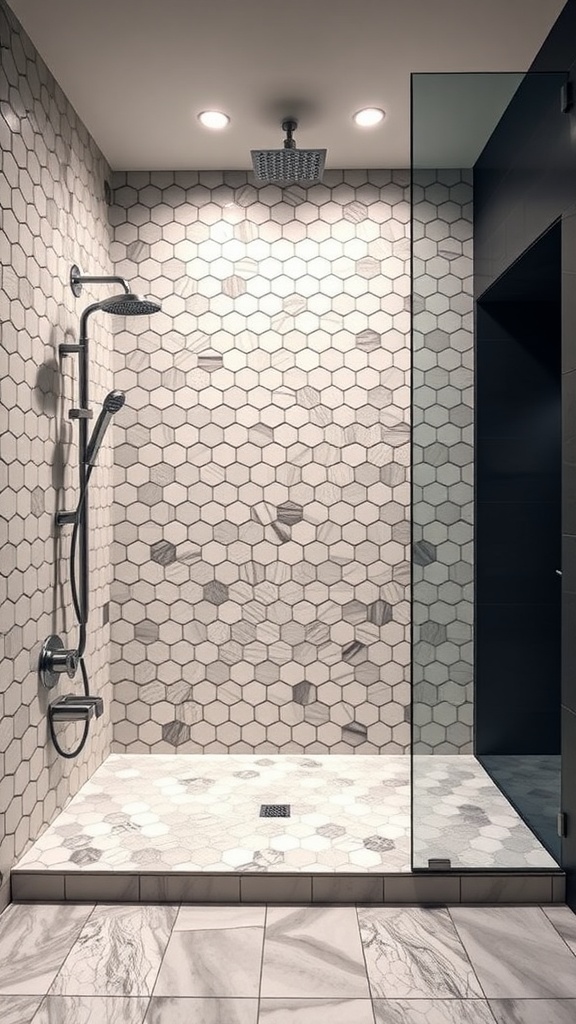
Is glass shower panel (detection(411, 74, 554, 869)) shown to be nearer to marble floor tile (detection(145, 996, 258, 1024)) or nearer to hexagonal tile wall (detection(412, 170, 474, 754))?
hexagonal tile wall (detection(412, 170, 474, 754))

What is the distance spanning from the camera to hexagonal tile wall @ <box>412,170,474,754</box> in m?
2.06

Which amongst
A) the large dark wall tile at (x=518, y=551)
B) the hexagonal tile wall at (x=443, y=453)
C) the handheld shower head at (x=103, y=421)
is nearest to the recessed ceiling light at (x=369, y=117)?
the hexagonal tile wall at (x=443, y=453)

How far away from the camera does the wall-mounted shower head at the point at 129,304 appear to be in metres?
2.47

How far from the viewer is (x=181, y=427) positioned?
3154 mm

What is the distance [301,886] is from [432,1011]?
541 millimetres

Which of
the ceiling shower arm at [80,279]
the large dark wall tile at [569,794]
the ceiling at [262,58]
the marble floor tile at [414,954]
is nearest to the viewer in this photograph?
the marble floor tile at [414,954]

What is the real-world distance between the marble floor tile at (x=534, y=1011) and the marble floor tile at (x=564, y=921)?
222 millimetres

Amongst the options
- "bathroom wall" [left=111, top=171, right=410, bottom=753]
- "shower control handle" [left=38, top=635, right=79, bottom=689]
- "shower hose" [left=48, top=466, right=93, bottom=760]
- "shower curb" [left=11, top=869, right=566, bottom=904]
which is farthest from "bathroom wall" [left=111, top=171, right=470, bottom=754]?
"shower curb" [left=11, top=869, right=566, bottom=904]

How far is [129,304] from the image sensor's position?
8.25ft

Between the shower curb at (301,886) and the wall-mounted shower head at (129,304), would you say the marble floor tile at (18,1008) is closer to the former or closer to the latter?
the shower curb at (301,886)

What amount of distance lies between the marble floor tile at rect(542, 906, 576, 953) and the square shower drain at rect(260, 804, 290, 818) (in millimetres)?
841

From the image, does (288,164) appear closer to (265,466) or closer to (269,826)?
(265,466)

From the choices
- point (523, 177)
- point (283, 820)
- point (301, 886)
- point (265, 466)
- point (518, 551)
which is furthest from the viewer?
point (265, 466)

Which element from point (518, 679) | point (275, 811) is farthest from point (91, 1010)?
point (518, 679)
